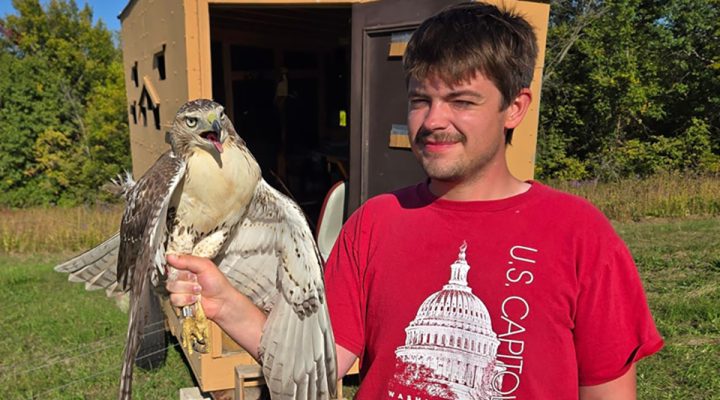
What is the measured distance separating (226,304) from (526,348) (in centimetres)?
103

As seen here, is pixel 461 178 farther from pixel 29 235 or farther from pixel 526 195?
pixel 29 235

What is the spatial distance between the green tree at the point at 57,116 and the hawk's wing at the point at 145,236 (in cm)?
2832

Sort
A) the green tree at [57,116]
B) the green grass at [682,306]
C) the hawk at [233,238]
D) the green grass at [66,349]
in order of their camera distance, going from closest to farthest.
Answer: the hawk at [233,238] < the green grass at [682,306] < the green grass at [66,349] < the green tree at [57,116]

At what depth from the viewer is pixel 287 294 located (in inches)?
86.4

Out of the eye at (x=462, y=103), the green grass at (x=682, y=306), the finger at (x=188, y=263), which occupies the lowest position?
the green grass at (x=682, y=306)

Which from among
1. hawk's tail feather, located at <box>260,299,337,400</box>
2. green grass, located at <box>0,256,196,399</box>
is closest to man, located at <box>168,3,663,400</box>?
hawk's tail feather, located at <box>260,299,337,400</box>

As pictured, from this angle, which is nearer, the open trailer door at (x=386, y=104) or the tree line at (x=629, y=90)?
the open trailer door at (x=386, y=104)

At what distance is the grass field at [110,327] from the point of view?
14.5 ft

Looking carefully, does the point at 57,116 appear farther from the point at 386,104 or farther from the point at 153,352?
the point at 386,104

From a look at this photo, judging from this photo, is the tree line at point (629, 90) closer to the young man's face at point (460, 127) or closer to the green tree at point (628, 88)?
the green tree at point (628, 88)

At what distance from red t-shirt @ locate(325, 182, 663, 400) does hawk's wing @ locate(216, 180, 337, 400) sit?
42cm

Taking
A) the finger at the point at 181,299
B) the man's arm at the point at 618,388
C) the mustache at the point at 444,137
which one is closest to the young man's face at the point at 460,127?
the mustache at the point at 444,137

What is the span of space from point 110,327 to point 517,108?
18.0 ft

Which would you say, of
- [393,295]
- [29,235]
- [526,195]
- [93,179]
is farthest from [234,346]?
[93,179]
